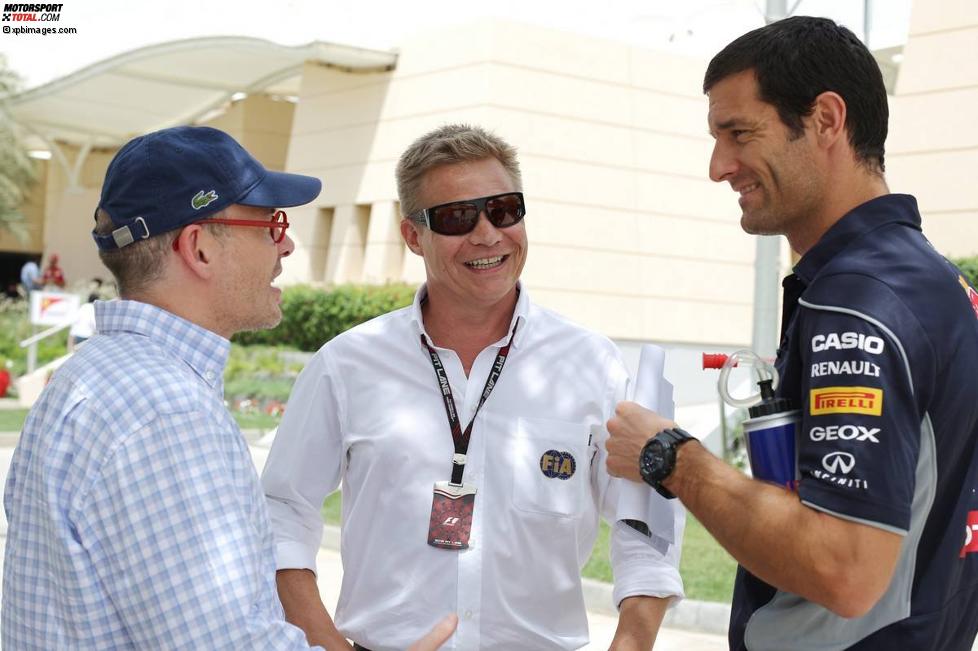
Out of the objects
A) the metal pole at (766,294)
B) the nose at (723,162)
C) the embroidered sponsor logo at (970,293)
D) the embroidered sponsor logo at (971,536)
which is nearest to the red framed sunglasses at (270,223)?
the nose at (723,162)

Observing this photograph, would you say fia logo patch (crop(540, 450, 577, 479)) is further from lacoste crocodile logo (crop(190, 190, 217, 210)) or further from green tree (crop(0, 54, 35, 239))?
green tree (crop(0, 54, 35, 239))

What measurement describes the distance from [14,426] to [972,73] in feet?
48.7

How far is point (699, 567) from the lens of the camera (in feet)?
27.4

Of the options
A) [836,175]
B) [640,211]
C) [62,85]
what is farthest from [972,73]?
[62,85]

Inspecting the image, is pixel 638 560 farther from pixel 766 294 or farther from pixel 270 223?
pixel 766 294

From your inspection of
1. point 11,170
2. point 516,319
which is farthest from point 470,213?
point 11,170

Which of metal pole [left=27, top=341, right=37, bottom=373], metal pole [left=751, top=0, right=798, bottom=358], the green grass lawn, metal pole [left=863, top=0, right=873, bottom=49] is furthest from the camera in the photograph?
metal pole [left=27, top=341, right=37, bottom=373]

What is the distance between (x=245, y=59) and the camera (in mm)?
27609

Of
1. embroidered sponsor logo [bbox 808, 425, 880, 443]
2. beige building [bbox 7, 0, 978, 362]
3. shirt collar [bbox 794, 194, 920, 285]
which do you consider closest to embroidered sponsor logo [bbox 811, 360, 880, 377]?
embroidered sponsor logo [bbox 808, 425, 880, 443]

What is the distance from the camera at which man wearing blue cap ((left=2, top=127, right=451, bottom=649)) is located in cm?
201

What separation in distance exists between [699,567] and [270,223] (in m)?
6.51

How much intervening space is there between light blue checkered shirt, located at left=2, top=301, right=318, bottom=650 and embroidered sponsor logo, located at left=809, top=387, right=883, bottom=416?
112 cm

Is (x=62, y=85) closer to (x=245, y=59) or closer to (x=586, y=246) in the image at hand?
(x=245, y=59)

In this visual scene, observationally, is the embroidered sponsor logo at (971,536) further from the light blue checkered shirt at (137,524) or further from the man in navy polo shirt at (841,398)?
the light blue checkered shirt at (137,524)
